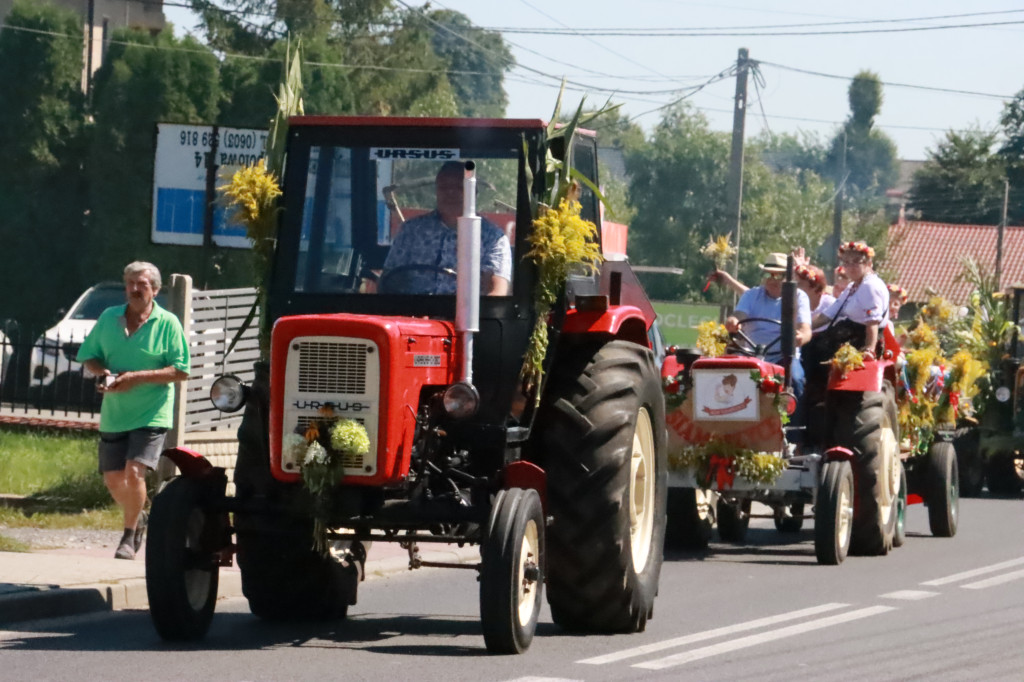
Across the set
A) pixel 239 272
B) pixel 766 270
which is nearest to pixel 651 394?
pixel 766 270

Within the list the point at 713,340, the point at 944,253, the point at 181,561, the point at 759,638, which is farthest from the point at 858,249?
the point at 944,253

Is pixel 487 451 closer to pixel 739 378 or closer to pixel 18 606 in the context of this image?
pixel 18 606

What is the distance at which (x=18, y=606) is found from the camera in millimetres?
9227

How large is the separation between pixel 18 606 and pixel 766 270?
7.22m

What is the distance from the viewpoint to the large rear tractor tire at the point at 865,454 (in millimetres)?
13438

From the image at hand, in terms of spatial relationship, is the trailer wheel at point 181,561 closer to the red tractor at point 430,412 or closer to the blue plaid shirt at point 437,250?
the red tractor at point 430,412

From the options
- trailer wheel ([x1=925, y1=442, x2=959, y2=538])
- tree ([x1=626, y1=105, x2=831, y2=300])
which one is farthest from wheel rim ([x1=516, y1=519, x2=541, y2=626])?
tree ([x1=626, y1=105, x2=831, y2=300])

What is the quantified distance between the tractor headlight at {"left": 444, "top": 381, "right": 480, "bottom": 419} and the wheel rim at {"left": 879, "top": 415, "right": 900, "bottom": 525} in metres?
6.13

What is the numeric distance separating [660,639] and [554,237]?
80.8 inches

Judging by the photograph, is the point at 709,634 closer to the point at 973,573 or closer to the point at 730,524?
the point at 973,573

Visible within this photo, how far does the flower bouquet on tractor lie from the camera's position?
12.9 metres

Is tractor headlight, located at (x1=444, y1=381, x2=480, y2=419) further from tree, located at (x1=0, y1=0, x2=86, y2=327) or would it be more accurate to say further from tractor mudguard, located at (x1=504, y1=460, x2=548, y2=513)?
tree, located at (x1=0, y1=0, x2=86, y2=327)

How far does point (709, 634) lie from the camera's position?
31.2 feet

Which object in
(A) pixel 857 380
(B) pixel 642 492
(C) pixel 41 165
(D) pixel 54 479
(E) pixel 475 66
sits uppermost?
(E) pixel 475 66
